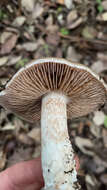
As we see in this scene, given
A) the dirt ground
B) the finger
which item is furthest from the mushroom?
the dirt ground

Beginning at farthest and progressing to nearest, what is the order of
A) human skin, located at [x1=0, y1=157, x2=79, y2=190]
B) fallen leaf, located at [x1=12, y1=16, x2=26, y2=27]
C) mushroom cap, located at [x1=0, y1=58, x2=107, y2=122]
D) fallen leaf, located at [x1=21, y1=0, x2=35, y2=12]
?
1. fallen leaf, located at [x1=21, y1=0, x2=35, y2=12]
2. fallen leaf, located at [x1=12, y1=16, x2=26, y2=27]
3. human skin, located at [x1=0, y1=157, x2=79, y2=190]
4. mushroom cap, located at [x1=0, y1=58, x2=107, y2=122]

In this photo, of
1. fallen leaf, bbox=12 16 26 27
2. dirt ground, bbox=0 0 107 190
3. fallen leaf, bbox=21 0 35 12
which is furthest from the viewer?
fallen leaf, bbox=21 0 35 12

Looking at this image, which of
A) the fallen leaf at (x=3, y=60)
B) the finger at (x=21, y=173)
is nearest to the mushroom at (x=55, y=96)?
the finger at (x=21, y=173)

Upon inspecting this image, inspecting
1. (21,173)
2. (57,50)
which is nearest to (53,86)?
(21,173)

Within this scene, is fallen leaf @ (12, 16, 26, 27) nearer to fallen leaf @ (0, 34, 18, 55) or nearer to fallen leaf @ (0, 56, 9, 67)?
fallen leaf @ (0, 34, 18, 55)

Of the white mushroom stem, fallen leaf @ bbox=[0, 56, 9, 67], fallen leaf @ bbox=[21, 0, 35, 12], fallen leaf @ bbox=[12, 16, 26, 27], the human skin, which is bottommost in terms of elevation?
the human skin

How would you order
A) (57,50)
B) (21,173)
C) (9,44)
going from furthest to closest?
1. (57,50)
2. (9,44)
3. (21,173)

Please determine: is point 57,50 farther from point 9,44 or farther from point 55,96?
point 55,96
